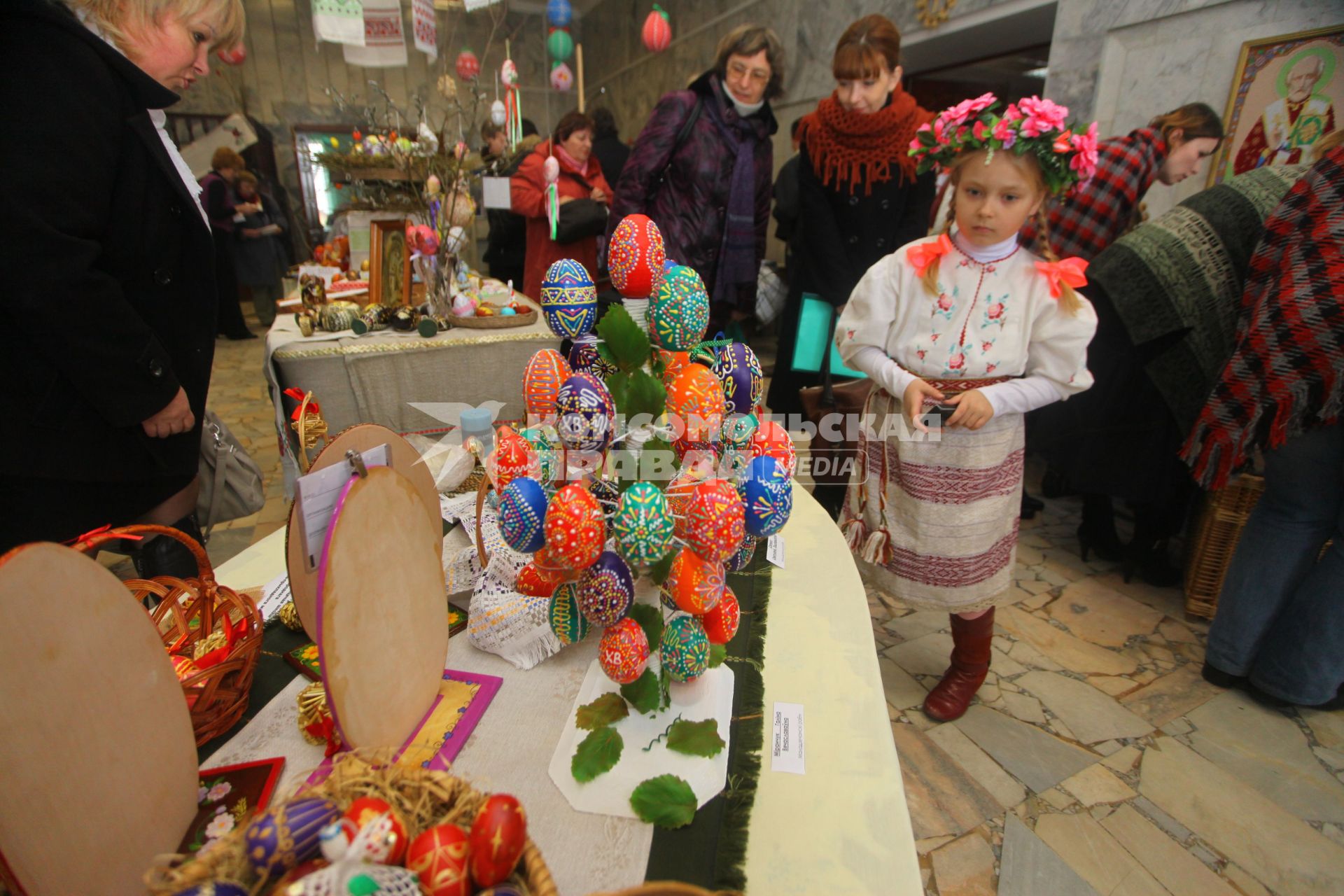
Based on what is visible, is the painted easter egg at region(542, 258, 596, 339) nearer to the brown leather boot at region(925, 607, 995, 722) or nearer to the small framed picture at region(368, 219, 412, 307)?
the brown leather boot at region(925, 607, 995, 722)

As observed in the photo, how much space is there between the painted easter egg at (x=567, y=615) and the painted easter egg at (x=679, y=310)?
13.8 inches

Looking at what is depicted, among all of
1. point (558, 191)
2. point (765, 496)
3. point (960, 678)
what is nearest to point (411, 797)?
point (765, 496)

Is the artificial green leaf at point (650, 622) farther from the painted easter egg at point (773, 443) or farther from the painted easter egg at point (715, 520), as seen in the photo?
the painted easter egg at point (773, 443)

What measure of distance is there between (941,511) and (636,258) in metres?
0.98

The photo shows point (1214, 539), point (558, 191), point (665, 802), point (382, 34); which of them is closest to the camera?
point (665, 802)

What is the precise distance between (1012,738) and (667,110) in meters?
2.25

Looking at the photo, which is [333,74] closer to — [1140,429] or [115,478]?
[115,478]

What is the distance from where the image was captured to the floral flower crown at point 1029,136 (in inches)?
46.5

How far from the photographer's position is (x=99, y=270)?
3.73ft

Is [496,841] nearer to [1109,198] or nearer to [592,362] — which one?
[592,362]

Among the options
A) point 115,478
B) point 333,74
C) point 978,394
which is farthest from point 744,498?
point 333,74

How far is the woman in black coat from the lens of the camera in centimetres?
100

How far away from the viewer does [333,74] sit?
817cm

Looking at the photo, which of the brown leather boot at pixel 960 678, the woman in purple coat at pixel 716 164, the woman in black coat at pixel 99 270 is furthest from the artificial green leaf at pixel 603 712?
the woman in purple coat at pixel 716 164
